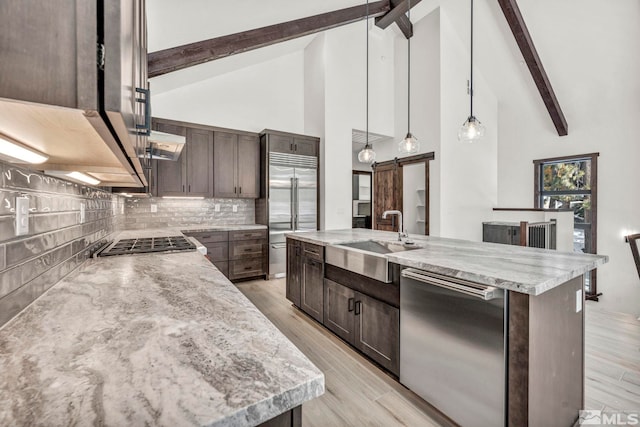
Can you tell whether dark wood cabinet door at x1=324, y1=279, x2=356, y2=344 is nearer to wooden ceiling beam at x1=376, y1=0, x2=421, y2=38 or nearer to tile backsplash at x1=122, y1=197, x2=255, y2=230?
tile backsplash at x1=122, y1=197, x2=255, y2=230

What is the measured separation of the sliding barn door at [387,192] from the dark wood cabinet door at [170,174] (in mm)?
3857

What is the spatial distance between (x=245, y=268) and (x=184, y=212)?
1314 millimetres

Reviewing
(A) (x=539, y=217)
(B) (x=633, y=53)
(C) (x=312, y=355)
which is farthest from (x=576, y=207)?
(C) (x=312, y=355)

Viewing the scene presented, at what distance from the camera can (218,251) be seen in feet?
13.6

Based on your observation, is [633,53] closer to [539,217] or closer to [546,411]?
[539,217]

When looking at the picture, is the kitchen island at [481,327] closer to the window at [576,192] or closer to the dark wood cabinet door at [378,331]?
the dark wood cabinet door at [378,331]

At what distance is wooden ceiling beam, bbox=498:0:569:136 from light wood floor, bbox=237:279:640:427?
3.21m

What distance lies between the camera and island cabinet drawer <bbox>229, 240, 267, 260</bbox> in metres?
4.29

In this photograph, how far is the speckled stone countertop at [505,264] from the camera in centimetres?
128

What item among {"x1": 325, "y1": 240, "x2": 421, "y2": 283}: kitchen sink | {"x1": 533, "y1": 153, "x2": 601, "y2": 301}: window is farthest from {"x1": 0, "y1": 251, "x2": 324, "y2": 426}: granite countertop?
{"x1": 533, "y1": 153, "x2": 601, "y2": 301}: window

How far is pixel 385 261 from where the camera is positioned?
1926 millimetres

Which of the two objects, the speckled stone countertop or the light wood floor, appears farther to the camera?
the light wood floor

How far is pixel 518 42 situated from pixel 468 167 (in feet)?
6.58

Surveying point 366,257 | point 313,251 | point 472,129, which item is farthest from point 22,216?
point 472,129
